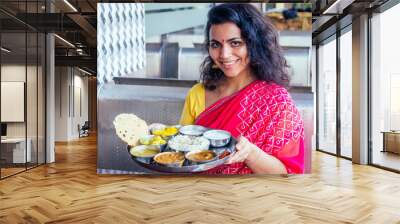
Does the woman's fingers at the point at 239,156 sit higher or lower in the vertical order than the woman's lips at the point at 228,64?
lower

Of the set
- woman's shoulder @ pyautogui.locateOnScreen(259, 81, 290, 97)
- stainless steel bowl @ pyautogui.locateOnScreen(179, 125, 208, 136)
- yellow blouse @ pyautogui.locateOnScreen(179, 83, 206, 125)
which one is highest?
woman's shoulder @ pyautogui.locateOnScreen(259, 81, 290, 97)

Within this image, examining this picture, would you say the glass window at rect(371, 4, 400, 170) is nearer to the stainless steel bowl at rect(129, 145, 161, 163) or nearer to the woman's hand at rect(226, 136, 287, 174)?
the woman's hand at rect(226, 136, 287, 174)

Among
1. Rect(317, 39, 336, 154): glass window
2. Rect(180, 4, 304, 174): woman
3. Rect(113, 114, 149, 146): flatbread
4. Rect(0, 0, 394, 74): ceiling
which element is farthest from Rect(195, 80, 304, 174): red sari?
Rect(317, 39, 336, 154): glass window

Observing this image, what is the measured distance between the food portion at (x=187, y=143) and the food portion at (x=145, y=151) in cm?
26

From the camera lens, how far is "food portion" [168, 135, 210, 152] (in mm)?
5930

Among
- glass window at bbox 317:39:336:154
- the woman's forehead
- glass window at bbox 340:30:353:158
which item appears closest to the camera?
the woman's forehead

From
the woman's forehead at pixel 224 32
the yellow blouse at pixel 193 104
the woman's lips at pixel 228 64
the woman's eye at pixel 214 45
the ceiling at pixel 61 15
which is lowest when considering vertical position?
the yellow blouse at pixel 193 104

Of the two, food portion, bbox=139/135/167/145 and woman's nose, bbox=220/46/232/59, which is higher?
woman's nose, bbox=220/46/232/59

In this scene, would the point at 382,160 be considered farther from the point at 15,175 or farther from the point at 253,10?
the point at 15,175

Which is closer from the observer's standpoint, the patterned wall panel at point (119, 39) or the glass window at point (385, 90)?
the patterned wall panel at point (119, 39)

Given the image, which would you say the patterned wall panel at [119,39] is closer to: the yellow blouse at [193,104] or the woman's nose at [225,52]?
the yellow blouse at [193,104]

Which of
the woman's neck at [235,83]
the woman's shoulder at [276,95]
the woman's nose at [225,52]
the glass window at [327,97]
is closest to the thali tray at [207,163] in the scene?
the woman's neck at [235,83]

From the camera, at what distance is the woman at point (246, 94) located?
598 cm

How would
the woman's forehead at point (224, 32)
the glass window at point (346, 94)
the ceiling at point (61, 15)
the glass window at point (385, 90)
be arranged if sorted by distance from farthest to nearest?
the glass window at point (346, 94), the glass window at point (385, 90), the ceiling at point (61, 15), the woman's forehead at point (224, 32)
